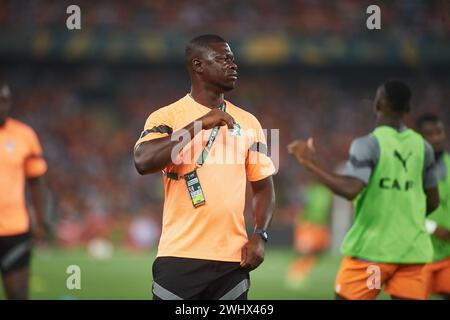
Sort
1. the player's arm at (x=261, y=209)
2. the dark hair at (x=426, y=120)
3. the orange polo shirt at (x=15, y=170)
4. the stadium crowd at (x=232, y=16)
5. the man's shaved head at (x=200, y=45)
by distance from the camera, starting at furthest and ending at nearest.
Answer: the stadium crowd at (x=232, y=16), the dark hair at (x=426, y=120), the orange polo shirt at (x=15, y=170), the man's shaved head at (x=200, y=45), the player's arm at (x=261, y=209)

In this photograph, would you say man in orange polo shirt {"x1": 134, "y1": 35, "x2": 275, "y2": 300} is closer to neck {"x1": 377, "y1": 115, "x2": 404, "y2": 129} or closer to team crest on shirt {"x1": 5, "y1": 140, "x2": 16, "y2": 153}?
neck {"x1": 377, "y1": 115, "x2": 404, "y2": 129}

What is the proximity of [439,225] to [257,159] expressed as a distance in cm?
307

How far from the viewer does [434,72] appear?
98.4ft

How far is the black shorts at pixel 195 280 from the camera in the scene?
4.75 metres

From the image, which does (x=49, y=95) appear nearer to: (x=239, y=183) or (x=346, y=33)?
(x=346, y=33)

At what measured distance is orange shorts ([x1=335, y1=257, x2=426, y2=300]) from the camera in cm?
598

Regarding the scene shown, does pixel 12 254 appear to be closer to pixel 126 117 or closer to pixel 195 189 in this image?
pixel 195 189

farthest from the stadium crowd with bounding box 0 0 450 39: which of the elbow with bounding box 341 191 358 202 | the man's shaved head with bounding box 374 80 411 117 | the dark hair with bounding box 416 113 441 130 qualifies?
the elbow with bounding box 341 191 358 202

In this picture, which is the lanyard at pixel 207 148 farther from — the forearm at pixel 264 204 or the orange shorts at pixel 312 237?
the orange shorts at pixel 312 237

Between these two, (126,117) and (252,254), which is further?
(126,117)

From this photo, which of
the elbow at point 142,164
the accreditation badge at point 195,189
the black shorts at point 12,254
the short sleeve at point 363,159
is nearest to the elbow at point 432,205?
the short sleeve at point 363,159

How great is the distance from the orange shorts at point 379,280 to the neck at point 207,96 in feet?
5.90

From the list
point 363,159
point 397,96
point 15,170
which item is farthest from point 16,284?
point 397,96

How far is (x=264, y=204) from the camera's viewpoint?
16.9 feet
